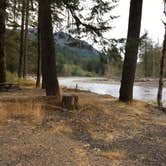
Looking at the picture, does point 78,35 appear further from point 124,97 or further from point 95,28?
point 124,97

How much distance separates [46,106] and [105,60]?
13.0 feet

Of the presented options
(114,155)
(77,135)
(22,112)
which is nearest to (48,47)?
(22,112)

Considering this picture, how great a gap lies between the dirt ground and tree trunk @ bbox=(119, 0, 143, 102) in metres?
1.90

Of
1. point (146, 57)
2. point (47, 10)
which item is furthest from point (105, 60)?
point (146, 57)

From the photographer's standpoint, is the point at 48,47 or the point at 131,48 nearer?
the point at 48,47

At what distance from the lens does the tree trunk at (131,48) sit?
12508 millimetres

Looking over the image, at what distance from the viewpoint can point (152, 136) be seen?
848 centimetres

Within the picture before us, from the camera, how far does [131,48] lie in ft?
40.9

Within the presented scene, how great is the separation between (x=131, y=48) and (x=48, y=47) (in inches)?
122

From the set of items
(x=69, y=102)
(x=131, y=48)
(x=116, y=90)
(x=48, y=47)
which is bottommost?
(x=116, y=90)

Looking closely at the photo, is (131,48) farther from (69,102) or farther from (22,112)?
(22,112)

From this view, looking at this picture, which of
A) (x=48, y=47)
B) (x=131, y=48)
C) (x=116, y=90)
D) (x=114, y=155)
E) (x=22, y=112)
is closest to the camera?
(x=114, y=155)

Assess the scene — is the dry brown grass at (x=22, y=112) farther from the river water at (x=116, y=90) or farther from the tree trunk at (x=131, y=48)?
the river water at (x=116, y=90)

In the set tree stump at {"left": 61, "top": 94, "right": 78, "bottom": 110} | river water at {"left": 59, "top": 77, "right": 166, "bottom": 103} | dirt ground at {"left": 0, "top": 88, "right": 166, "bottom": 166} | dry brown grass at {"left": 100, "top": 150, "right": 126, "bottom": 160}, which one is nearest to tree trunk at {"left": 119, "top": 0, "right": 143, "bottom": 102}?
dirt ground at {"left": 0, "top": 88, "right": 166, "bottom": 166}
